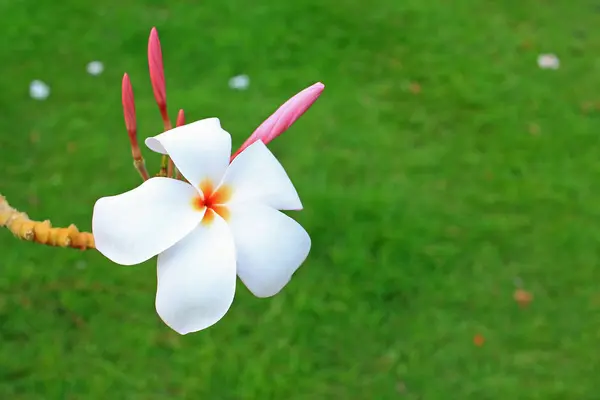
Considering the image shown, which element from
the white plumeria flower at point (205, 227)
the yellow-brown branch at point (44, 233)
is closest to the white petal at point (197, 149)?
the white plumeria flower at point (205, 227)

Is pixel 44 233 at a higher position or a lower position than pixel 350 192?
higher

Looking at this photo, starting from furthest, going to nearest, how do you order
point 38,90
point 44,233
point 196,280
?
point 38,90 < point 44,233 < point 196,280

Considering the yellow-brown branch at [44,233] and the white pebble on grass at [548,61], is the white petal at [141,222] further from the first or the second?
the white pebble on grass at [548,61]

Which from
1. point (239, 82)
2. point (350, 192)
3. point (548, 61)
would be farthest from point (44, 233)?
point (548, 61)

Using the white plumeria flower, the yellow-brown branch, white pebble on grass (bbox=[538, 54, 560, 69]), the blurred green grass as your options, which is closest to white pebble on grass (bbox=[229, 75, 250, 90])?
the blurred green grass

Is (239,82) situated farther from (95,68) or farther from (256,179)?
(256,179)

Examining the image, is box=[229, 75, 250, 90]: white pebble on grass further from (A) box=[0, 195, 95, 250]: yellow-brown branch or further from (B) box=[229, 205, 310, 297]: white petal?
(B) box=[229, 205, 310, 297]: white petal

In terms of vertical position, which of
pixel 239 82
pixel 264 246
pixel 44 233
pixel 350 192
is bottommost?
pixel 350 192
